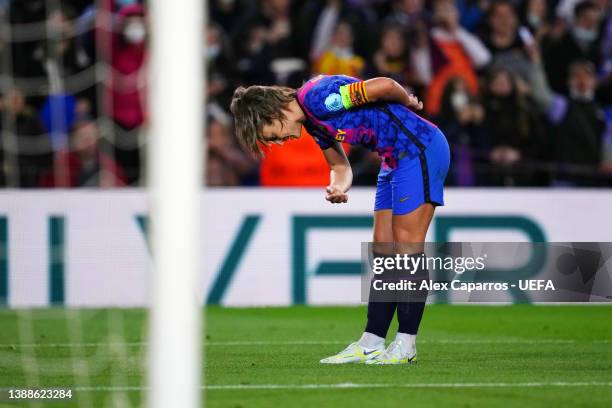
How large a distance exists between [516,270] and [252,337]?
295 centimetres

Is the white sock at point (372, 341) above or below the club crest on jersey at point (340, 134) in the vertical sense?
below

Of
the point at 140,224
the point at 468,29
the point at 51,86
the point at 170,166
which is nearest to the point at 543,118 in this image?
the point at 468,29

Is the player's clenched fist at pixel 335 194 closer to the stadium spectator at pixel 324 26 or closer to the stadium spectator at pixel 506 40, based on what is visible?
the stadium spectator at pixel 324 26

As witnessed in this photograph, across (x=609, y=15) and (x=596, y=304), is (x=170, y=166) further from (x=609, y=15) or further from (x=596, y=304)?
(x=609, y=15)

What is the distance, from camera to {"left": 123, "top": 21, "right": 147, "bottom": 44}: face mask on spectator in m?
13.8

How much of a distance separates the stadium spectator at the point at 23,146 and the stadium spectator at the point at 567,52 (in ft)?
20.0

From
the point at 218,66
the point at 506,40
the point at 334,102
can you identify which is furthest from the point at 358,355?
the point at 506,40

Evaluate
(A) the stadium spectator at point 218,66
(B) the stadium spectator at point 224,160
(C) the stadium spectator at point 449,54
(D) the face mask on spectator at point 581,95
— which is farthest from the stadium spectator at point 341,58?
(D) the face mask on spectator at point 581,95

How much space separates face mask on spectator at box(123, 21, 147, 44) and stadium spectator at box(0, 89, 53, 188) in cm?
142

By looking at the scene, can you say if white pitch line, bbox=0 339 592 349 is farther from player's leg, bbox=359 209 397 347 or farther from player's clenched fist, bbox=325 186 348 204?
player's clenched fist, bbox=325 186 348 204

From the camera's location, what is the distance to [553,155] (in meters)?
14.0

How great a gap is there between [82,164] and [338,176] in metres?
6.63

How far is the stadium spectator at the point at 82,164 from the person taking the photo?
1338cm

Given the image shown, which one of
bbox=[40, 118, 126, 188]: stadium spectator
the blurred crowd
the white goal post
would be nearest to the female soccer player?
the white goal post
